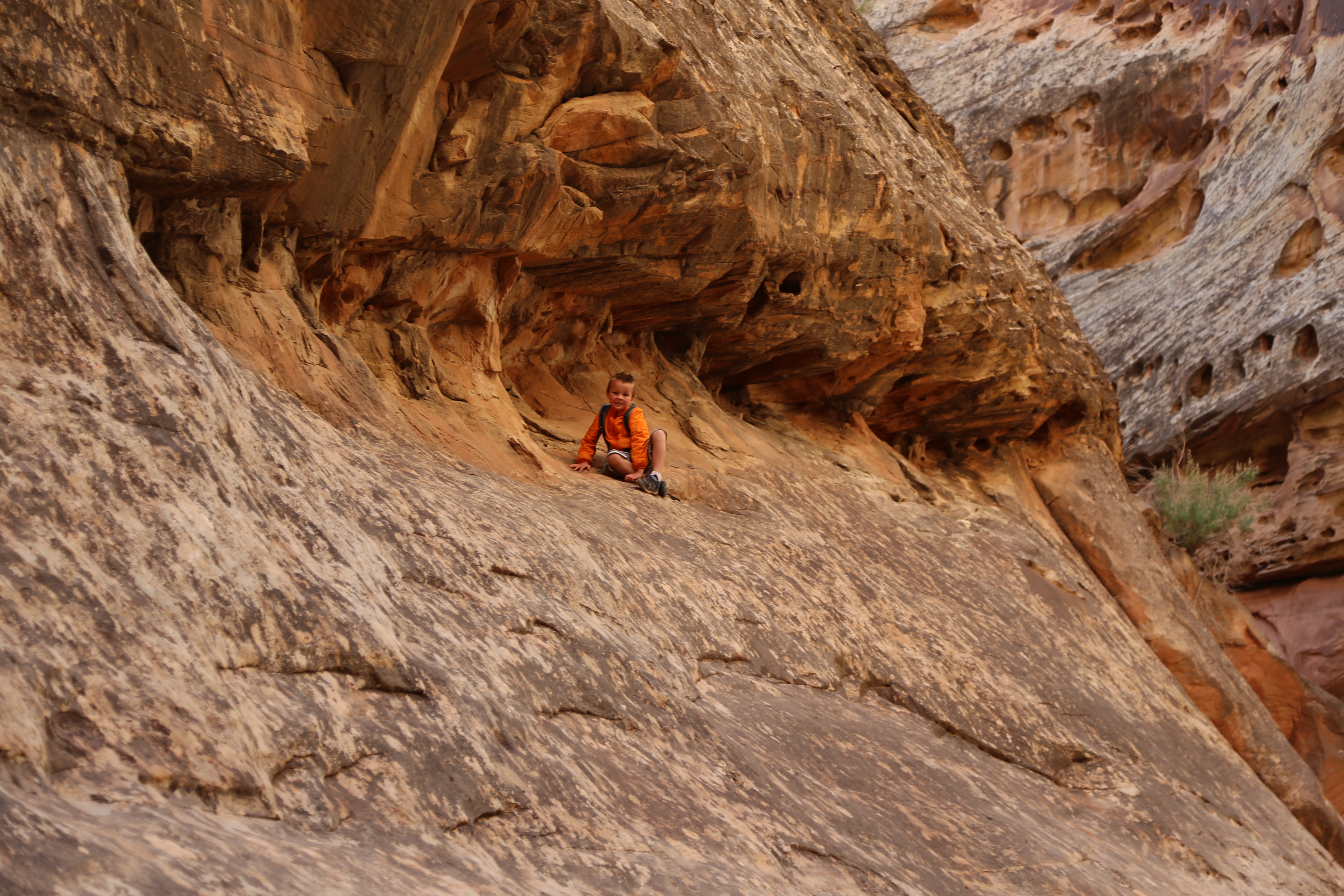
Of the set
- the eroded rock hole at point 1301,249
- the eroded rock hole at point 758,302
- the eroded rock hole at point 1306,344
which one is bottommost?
the eroded rock hole at point 758,302

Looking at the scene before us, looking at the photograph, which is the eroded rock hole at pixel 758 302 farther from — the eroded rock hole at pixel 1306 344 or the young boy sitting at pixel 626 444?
the eroded rock hole at pixel 1306 344

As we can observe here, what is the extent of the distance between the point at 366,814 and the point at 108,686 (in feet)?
2.44

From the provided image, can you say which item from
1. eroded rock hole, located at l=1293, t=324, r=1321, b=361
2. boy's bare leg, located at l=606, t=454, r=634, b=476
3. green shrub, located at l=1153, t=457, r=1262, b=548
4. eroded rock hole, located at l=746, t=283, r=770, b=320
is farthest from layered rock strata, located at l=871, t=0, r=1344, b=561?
boy's bare leg, located at l=606, t=454, r=634, b=476

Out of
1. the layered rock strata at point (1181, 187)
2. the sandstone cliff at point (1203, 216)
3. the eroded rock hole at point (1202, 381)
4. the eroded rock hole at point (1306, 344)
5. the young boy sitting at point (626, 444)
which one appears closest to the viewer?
the young boy sitting at point (626, 444)

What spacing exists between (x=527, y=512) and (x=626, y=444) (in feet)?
6.36

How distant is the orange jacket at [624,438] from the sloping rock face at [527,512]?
29cm

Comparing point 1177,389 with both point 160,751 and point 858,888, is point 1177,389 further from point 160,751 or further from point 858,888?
point 160,751

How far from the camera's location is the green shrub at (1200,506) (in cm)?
1410

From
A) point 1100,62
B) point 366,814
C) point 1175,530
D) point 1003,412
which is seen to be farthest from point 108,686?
point 1100,62

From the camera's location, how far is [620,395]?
708cm

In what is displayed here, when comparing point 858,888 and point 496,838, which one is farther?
point 858,888

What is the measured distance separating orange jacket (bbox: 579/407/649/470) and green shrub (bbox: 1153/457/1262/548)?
9792 mm

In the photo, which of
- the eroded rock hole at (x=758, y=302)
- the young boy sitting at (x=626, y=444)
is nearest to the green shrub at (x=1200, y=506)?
the eroded rock hole at (x=758, y=302)

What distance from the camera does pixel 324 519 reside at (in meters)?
3.96
